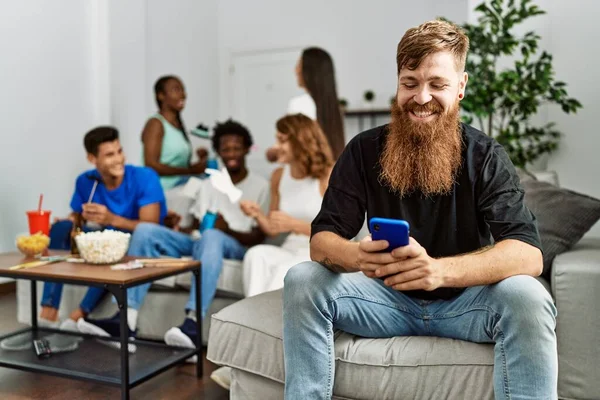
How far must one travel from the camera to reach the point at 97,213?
10.2 ft

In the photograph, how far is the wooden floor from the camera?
2.40 m

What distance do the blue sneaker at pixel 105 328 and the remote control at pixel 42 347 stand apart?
0.65 ft

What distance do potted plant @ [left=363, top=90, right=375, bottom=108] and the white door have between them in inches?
28.8

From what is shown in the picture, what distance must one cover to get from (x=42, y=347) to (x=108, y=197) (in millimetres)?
904

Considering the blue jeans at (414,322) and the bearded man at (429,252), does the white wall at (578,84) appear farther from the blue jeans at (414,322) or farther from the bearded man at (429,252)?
the blue jeans at (414,322)

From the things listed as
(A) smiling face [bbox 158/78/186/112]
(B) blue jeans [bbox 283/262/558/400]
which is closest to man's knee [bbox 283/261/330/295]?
(B) blue jeans [bbox 283/262/558/400]

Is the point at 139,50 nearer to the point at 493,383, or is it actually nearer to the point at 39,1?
the point at 39,1

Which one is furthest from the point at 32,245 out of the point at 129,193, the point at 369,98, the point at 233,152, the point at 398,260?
A: the point at 369,98

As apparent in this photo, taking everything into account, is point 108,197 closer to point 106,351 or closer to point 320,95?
point 106,351

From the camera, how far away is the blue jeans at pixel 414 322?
1.52 m

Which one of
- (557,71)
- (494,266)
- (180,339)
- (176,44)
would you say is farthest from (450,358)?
(176,44)

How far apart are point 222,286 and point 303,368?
137 cm

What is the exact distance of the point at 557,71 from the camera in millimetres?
3553

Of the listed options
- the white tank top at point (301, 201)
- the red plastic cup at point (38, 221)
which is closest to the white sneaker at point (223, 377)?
the white tank top at point (301, 201)
